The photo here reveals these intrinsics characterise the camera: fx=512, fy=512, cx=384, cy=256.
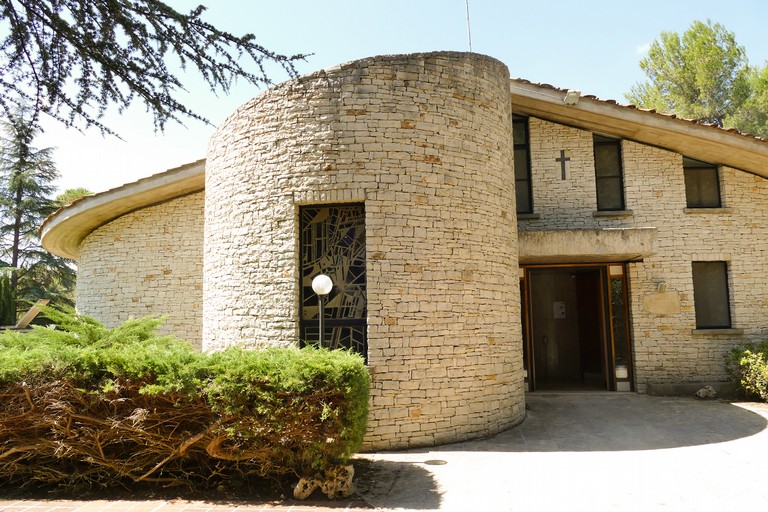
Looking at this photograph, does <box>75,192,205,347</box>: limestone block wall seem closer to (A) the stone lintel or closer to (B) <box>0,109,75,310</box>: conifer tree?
(A) the stone lintel

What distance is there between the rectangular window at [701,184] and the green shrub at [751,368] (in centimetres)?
293

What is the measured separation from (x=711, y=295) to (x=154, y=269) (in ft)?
37.2

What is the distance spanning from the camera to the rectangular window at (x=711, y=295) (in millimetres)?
10242

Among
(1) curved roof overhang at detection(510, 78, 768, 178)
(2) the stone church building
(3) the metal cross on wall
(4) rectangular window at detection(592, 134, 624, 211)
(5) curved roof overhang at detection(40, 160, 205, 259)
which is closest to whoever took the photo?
(2) the stone church building

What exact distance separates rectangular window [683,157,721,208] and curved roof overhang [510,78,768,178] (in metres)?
0.16

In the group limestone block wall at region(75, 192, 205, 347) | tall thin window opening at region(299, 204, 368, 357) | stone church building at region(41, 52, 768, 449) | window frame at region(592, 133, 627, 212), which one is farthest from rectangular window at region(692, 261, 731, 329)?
limestone block wall at region(75, 192, 205, 347)

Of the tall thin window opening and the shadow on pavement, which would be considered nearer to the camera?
the shadow on pavement

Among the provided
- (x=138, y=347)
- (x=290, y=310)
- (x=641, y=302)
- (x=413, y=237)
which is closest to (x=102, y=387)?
(x=138, y=347)

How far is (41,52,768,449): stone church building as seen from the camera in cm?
685

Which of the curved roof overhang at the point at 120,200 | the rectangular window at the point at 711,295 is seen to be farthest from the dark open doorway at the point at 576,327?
the curved roof overhang at the point at 120,200

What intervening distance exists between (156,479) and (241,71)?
416cm

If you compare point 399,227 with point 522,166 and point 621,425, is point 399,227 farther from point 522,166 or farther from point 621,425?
point 522,166

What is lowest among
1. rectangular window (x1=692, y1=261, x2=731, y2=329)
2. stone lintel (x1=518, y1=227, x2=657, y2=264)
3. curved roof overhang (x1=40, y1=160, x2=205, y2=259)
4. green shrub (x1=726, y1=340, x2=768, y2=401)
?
green shrub (x1=726, y1=340, x2=768, y2=401)

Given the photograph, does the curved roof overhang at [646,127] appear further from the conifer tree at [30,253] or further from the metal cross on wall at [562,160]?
the conifer tree at [30,253]
